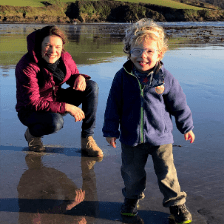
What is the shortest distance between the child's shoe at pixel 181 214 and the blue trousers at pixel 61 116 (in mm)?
1529

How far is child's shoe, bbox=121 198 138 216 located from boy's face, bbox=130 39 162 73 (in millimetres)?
959

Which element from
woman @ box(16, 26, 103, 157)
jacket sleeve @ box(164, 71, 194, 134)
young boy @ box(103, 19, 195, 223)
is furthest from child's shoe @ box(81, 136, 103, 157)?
jacket sleeve @ box(164, 71, 194, 134)

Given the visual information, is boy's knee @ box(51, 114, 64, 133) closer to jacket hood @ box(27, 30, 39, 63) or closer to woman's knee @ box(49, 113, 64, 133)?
woman's knee @ box(49, 113, 64, 133)

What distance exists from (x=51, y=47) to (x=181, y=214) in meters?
2.09

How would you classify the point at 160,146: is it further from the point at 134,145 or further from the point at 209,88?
the point at 209,88

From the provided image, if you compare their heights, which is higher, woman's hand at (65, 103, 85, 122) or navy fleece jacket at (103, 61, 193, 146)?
navy fleece jacket at (103, 61, 193, 146)

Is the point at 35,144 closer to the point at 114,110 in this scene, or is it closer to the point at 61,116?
the point at 61,116

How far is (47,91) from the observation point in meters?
3.45

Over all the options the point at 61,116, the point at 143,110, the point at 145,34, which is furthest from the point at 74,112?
the point at 145,34

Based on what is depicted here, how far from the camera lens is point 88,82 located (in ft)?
11.7

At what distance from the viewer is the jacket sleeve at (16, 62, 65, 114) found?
3.22 m

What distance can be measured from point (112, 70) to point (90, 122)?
12.7 feet

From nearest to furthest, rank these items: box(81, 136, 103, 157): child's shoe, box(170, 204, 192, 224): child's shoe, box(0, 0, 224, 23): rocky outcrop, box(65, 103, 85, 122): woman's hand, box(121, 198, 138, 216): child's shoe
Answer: box(170, 204, 192, 224): child's shoe
box(121, 198, 138, 216): child's shoe
box(81, 136, 103, 157): child's shoe
box(65, 103, 85, 122): woman's hand
box(0, 0, 224, 23): rocky outcrop

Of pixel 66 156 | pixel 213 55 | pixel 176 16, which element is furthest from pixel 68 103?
pixel 176 16
